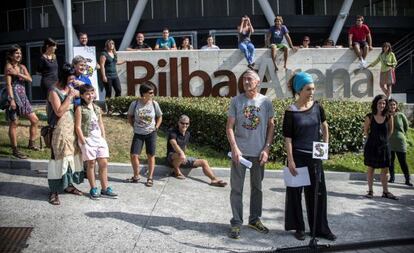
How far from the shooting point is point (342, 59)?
14477mm

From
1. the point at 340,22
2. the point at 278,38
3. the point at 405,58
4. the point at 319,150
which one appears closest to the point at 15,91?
the point at 319,150

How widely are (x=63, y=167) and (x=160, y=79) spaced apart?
292 inches

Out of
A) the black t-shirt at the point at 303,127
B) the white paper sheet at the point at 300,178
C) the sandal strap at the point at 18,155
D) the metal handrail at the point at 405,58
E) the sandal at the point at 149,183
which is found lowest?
the sandal at the point at 149,183

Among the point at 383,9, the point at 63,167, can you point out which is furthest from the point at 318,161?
the point at 383,9

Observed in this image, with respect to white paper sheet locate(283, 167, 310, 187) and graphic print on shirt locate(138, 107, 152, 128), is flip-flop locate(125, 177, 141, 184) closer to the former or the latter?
graphic print on shirt locate(138, 107, 152, 128)

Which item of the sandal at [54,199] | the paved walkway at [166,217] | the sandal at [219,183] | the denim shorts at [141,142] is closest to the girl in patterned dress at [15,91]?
the paved walkway at [166,217]

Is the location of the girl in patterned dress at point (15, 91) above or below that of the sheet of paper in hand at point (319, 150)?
above

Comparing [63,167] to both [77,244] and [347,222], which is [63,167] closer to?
[77,244]

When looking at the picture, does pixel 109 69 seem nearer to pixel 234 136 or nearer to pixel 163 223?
pixel 163 223

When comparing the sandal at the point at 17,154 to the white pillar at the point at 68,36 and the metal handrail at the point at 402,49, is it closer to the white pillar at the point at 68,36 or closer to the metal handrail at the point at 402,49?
the white pillar at the point at 68,36

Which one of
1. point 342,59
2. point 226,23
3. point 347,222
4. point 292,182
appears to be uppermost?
point 226,23

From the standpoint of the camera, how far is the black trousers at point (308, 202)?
19.5ft

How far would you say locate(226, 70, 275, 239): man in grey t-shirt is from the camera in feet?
19.5

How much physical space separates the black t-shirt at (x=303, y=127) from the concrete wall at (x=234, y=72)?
27.0 ft
